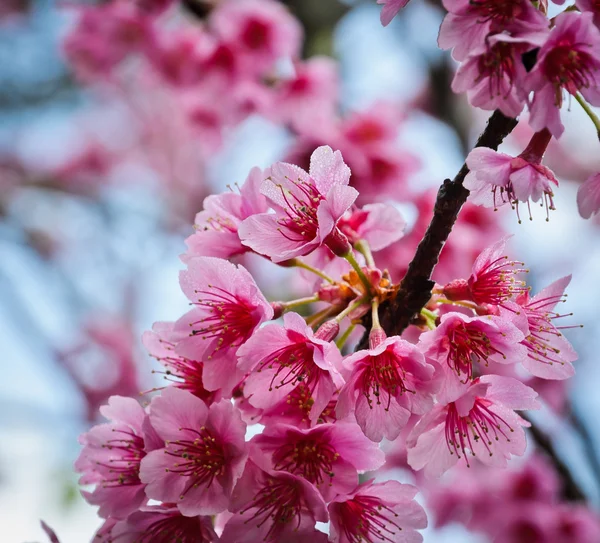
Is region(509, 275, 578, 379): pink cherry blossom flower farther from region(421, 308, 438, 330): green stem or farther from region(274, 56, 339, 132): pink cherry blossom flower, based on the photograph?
region(274, 56, 339, 132): pink cherry blossom flower

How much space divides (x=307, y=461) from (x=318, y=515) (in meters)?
0.09

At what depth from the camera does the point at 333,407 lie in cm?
125

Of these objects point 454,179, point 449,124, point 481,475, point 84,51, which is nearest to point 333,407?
point 454,179

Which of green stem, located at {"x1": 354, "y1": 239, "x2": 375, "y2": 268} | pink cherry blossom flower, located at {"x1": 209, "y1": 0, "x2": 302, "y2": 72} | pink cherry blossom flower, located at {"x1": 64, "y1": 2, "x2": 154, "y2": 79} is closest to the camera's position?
green stem, located at {"x1": 354, "y1": 239, "x2": 375, "y2": 268}

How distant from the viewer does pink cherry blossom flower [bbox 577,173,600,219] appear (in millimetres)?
1170

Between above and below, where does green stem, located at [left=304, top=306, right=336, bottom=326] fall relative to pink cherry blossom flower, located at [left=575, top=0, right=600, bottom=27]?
below

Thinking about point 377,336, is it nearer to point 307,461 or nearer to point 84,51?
point 307,461

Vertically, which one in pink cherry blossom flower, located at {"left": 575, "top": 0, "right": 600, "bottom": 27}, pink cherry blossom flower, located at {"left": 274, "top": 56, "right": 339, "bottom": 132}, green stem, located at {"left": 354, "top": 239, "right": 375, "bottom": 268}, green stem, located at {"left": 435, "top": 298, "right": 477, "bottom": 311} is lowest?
green stem, located at {"left": 435, "top": 298, "right": 477, "bottom": 311}

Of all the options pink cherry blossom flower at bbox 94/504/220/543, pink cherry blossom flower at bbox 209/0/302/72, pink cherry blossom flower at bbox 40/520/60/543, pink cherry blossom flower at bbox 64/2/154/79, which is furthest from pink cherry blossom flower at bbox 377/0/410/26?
pink cherry blossom flower at bbox 64/2/154/79

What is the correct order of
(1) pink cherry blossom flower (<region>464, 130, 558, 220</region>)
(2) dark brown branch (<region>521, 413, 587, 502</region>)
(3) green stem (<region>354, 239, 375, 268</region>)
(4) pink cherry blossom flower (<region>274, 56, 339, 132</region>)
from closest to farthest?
1. (1) pink cherry blossom flower (<region>464, 130, 558, 220</region>)
2. (3) green stem (<region>354, 239, 375, 268</region>)
3. (2) dark brown branch (<region>521, 413, 587, 502</region>)
4. (4) pink cherry blossom flower (<region>274, 56, 339, 132</region>)

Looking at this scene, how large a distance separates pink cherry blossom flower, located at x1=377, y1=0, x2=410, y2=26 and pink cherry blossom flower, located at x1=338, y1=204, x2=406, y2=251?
0.51 metres

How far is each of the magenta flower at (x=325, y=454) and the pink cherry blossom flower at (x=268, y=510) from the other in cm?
3

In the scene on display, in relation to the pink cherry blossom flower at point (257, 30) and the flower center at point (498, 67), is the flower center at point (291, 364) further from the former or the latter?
the pink cherry blossom flower at point (257, 30)

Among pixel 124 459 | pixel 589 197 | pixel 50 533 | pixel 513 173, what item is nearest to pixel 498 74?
pixel 513 173
